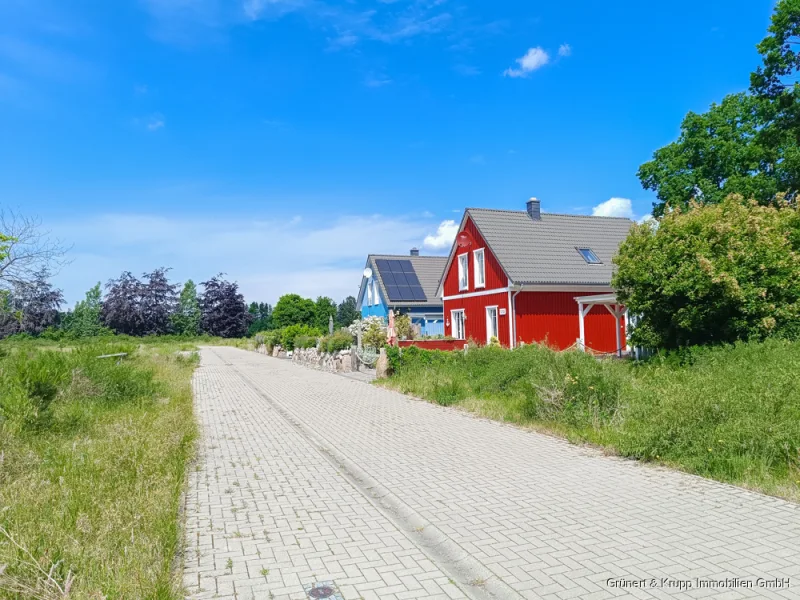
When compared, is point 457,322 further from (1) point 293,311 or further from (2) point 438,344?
(1) point 293,311

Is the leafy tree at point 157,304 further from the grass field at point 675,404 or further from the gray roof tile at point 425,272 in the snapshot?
the grass field at point 675,404

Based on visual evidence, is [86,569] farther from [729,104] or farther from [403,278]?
[403,278]

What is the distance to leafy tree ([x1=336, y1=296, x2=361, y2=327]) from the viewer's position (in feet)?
235

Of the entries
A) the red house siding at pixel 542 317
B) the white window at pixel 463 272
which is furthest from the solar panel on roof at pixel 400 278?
the red house siding at pixel 542 317

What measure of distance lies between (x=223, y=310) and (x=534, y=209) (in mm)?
61273

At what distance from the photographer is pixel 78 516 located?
4789 millimetres

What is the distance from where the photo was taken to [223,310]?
80.8m

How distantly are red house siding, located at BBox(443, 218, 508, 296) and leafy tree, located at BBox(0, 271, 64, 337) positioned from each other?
55.5ft

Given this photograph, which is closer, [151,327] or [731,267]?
[731,267]

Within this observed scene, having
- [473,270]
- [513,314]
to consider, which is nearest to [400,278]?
[473,270]

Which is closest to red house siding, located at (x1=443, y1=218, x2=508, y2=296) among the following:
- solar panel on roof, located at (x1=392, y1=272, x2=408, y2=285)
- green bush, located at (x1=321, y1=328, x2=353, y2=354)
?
green bush, located at (x1=321, y1=328, x2=353, y2=354)

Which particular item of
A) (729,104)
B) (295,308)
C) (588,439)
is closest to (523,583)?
(588,439)

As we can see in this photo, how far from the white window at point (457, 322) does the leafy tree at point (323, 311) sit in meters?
37.9

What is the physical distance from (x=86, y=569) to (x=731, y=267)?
11.4 metres
